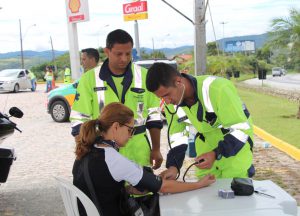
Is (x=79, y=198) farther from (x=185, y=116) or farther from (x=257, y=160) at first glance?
(x=257, y=160)

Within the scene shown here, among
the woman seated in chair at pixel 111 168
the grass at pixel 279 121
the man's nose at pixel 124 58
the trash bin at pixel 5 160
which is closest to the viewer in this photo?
the woman seated in chair at pixel 111 168

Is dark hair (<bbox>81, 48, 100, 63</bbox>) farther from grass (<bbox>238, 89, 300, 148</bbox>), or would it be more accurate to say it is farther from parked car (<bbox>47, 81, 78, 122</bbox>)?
parked car (<bbox>47, 81, 78, 122</bbox>)

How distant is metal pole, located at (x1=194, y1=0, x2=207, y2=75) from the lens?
26.3ft

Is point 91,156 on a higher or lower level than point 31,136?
higher

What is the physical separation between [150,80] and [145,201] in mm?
731

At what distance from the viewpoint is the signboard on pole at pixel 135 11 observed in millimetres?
23784

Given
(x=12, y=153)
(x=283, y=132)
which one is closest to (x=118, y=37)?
(x=12, y=153)

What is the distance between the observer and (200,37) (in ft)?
27.0

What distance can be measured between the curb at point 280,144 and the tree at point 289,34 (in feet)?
11.6

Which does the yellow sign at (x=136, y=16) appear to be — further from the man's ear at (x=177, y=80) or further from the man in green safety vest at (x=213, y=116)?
the man's ear at (x=177, y=80)

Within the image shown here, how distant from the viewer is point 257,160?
7.99 m

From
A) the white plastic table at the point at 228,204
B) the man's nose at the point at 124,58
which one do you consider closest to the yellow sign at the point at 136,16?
the man's nose at the point at 124,58

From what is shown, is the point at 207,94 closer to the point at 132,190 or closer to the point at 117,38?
the point at 132,190

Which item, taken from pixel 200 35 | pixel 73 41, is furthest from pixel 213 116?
pixel 73 41
